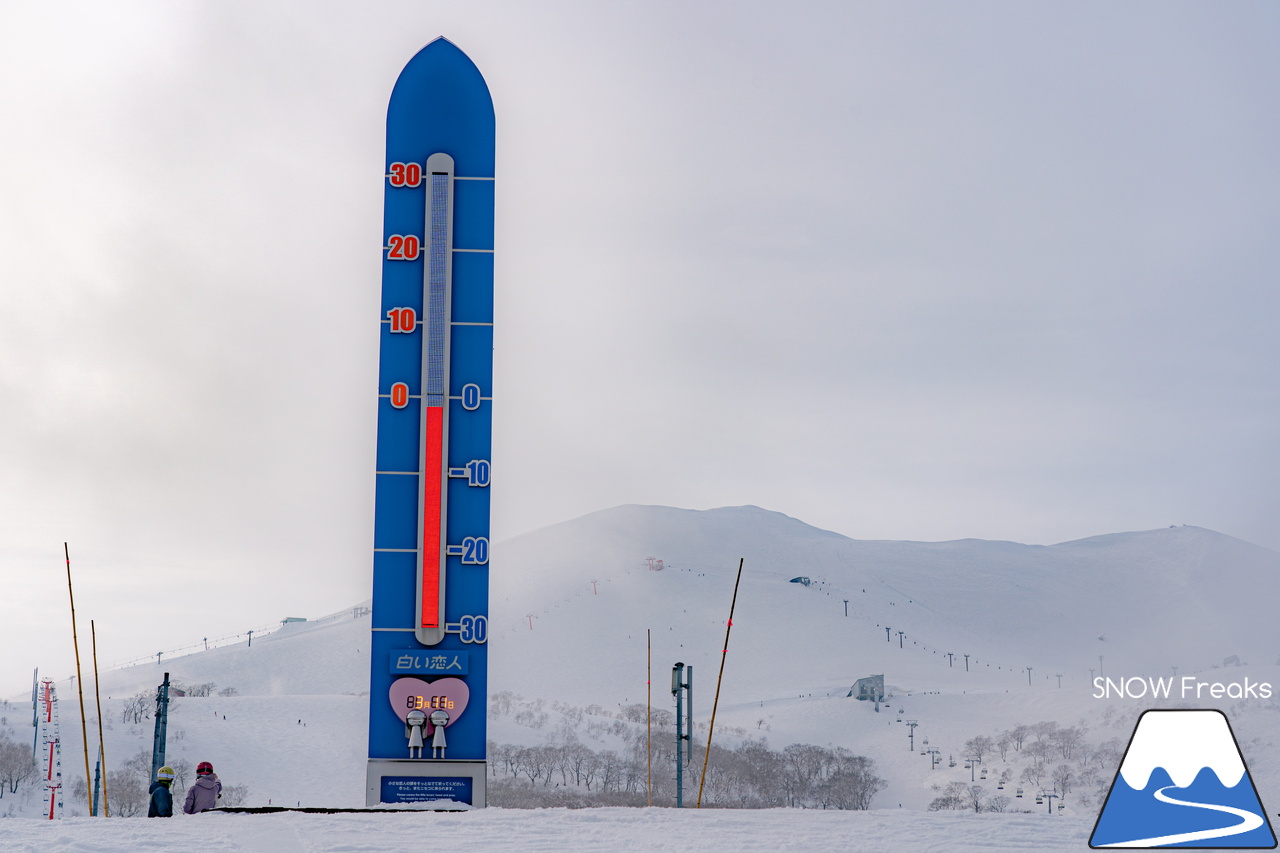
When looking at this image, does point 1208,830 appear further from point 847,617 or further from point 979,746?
point 847,617

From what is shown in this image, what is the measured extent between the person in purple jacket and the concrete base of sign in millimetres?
4106

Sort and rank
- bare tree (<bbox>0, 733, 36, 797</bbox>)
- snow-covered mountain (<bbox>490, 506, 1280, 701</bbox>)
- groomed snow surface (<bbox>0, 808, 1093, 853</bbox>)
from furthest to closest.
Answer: snow-covered mountain (<bbox>490, 506, 1280, 701</bbox>) < bare tree (<bbox>0, 733, 36, 797</bbox>) < groomed snow surface (<bbox>0, 808, 1093, 853</bbox>)

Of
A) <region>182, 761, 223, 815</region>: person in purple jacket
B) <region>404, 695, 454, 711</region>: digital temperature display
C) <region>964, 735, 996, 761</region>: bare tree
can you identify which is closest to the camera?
<region>182, 761, 223, 815</region>: person in purple jacket

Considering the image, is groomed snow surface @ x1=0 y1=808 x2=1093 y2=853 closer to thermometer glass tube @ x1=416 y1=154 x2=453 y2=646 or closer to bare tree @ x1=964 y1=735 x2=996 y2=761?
thermometer glass tube @ x1=416 y1=154 x2=453 y2=646

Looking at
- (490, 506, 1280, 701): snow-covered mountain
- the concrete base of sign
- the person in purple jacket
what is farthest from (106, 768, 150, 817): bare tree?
(490, 506, 1280, 701): snow-covered mountain

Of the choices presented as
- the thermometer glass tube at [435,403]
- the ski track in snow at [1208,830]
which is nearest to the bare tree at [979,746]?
the thermometer glass tube at [435,403]

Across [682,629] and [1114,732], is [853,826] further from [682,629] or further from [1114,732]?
[682,629]

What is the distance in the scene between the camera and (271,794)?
5966 centimetres

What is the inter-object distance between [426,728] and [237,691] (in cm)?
10888

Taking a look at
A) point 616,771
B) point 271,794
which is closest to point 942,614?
point 616,771

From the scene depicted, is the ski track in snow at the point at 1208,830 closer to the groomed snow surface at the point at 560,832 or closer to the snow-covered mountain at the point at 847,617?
the groomed snow surface at the point at 560,832

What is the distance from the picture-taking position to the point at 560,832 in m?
17.2

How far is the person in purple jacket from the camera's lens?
65.2 feet

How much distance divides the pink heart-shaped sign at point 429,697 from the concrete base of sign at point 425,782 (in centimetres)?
77
